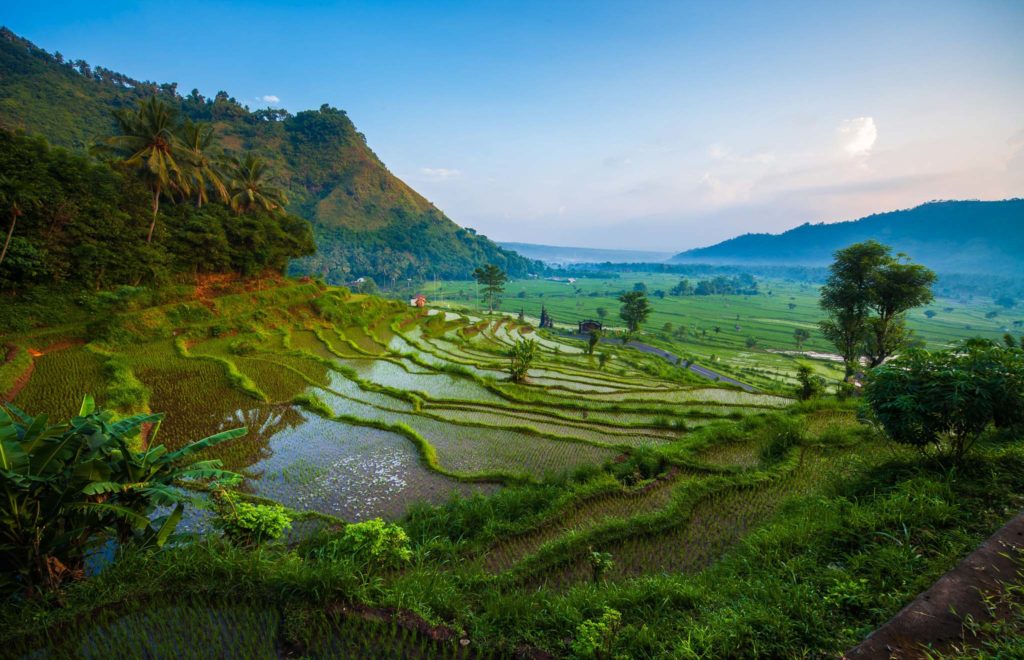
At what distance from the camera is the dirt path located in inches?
110

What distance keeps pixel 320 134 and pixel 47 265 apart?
11459 centimetres

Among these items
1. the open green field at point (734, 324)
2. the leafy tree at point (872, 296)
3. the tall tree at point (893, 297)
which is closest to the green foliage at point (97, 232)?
the leafy tree at point (872, 296)

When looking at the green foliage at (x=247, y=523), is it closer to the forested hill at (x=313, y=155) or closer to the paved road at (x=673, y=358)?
the paved road at (x=673, y=358)

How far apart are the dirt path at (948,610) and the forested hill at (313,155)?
7941 cm

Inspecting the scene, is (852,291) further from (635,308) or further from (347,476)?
(635,308)

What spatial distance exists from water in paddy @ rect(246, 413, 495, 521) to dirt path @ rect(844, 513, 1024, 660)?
6.54 metres

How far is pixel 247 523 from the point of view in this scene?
5.12m

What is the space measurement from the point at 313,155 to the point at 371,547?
12270cm

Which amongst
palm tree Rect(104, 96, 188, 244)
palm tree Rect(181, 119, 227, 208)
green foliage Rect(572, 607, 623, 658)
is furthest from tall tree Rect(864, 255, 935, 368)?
palm tree Rect(181, 119, 227, 208)

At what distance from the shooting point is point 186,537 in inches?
186

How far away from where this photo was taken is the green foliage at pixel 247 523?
5.10 metres

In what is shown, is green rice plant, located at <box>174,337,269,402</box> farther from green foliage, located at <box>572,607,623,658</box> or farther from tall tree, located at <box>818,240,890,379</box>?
tall tree, located at <box>818,240,890,379</box>

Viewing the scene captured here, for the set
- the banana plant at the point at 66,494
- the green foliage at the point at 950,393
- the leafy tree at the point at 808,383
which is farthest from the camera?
the leafy tree at the point at 808,383

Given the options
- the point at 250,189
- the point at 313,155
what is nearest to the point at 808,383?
the point at 250,189
